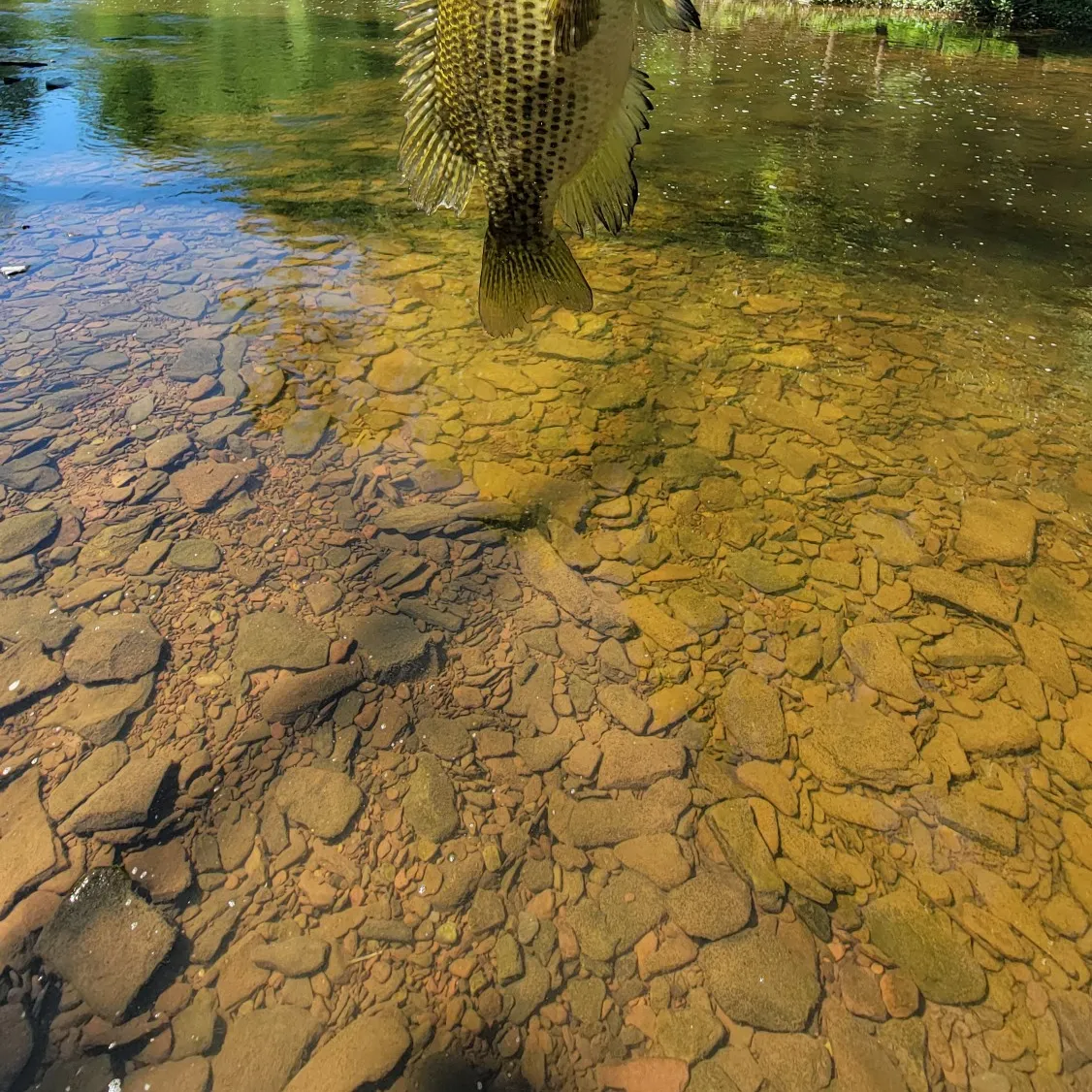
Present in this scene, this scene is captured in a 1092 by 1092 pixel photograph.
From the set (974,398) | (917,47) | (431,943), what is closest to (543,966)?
(431,943)

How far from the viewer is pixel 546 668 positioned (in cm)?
369

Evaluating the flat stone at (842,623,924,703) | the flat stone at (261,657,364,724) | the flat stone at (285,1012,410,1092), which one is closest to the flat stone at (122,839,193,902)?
the flat stone at (261,657,364,724)

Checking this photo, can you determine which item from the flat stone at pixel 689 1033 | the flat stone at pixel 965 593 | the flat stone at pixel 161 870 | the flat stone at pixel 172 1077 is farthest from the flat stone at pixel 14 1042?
the flat stone at pixel 965 593

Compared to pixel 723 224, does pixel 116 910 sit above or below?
below

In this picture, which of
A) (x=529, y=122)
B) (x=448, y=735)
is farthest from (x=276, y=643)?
(x=529, y=122)

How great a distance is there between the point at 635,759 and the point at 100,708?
2422 mm

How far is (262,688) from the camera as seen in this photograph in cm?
354

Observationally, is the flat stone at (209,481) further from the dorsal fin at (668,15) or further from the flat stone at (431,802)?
the dorsal fin at (668,15)

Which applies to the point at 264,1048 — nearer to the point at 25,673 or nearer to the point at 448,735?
the point at 448,735

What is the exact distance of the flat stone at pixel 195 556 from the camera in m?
4.12

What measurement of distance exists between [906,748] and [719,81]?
1523 centimetres

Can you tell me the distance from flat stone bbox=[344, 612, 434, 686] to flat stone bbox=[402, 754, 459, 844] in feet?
1.67

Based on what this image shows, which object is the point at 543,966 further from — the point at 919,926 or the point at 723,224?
the point at 723,224

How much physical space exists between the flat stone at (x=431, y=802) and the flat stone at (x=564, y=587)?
3.65 feet
